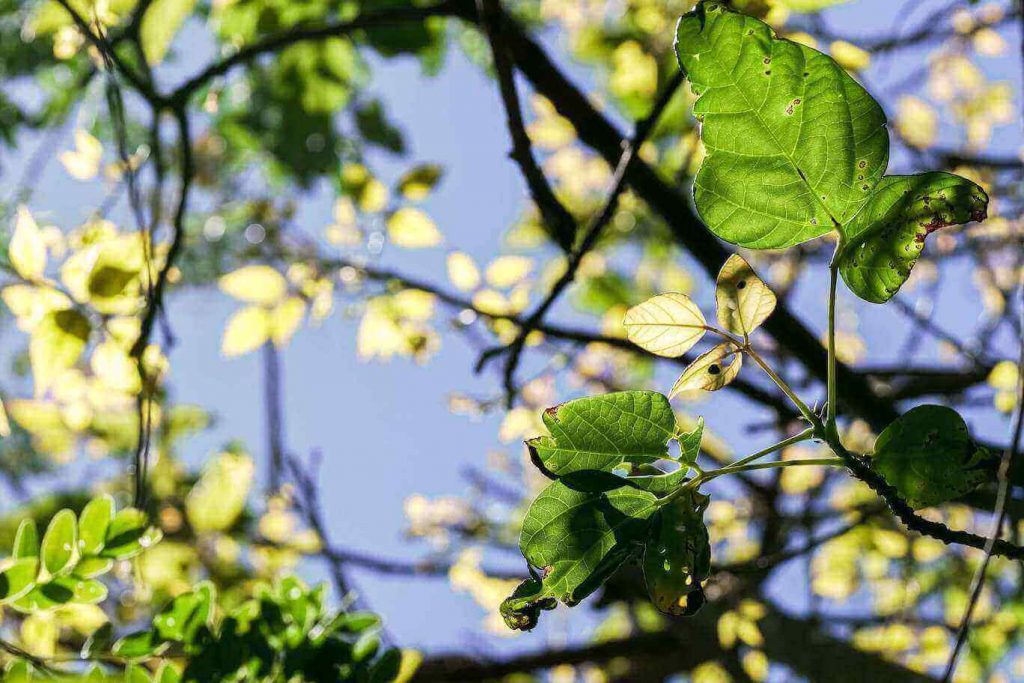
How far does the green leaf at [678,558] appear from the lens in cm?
44

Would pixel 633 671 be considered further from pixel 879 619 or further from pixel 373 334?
pixel 373 334

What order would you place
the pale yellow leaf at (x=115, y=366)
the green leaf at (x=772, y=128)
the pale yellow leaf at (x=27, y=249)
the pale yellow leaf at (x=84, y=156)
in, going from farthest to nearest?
the pale yellow leaf at (x=84, y=156)
the pale yellow leaf at (x=115, y=366)
the pale yellow leaf at (x=27, y=249)
the green leaf at (x=772, y=128)

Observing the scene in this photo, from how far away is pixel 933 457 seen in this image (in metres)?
0.44

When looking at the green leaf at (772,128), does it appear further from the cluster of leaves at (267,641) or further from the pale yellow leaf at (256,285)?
the pale yellow leaf at (256,285)

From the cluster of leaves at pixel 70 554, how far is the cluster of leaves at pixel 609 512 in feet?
1.34

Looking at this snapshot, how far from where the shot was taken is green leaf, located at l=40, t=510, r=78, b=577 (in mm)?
663

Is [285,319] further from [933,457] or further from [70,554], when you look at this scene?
[933,457]

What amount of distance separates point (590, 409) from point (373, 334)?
1.08 meters

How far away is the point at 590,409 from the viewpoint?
1.50 ft

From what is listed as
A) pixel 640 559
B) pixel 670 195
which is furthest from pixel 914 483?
pixel 670 195

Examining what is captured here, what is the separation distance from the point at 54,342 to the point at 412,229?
0.66 m

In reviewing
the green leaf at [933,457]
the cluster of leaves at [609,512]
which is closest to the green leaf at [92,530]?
the cluster of leaves at [609,512]

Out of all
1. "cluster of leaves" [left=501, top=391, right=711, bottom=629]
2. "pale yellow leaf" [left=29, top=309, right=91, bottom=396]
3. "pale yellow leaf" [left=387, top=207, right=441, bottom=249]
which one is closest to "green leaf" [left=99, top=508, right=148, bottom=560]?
"pale yellow leaf" [left=29, top=309, right=91, bottom=396]

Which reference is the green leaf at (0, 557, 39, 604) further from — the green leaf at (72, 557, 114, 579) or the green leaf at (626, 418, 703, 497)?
the green leaf at (626, 418, 703, 497)
